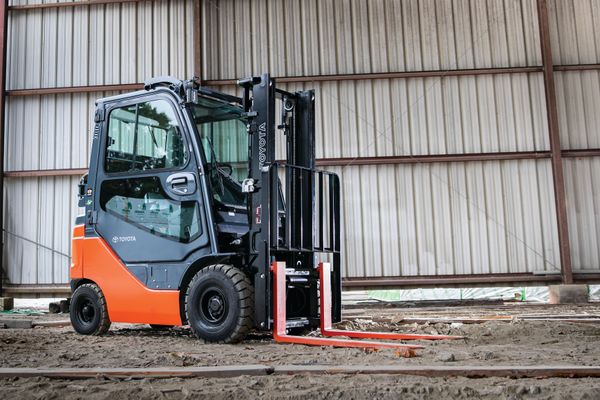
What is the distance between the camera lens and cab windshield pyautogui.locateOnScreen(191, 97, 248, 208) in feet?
20.5

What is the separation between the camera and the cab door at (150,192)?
609 centimetres

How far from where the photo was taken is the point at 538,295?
13883 mm

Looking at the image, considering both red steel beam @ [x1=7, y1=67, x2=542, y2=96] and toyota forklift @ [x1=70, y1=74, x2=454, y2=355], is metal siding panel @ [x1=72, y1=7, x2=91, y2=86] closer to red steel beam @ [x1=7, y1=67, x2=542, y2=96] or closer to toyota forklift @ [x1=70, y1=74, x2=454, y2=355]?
red steel beam @ [x1=7, y1=67, x2=542, y2=96]

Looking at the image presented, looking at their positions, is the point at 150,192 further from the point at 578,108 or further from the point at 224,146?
the point at 578,108

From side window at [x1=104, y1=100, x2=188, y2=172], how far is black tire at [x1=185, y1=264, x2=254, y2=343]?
4.33ft

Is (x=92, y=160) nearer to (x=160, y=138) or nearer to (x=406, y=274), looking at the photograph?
(x=160, y=138)

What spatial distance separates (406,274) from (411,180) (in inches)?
92.9

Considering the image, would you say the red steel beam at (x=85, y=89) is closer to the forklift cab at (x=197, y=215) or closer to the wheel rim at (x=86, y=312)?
the forklift cab at (x=197, y=215)

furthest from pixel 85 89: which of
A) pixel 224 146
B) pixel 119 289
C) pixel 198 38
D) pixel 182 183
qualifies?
pixel 182 183

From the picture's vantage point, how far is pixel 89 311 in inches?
278

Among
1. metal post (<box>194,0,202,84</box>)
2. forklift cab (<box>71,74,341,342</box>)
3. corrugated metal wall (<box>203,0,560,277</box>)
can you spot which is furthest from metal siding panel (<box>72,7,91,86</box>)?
forklift cab (<box>71,74,341,342</box>)

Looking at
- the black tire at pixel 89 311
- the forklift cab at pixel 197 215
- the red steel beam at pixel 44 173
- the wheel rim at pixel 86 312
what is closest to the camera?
the forklift cab at pixel 197 215

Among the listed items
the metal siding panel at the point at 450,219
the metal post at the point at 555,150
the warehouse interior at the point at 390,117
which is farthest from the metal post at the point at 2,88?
the metal post at the point at 555,150

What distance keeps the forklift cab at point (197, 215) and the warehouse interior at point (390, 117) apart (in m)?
7.76
